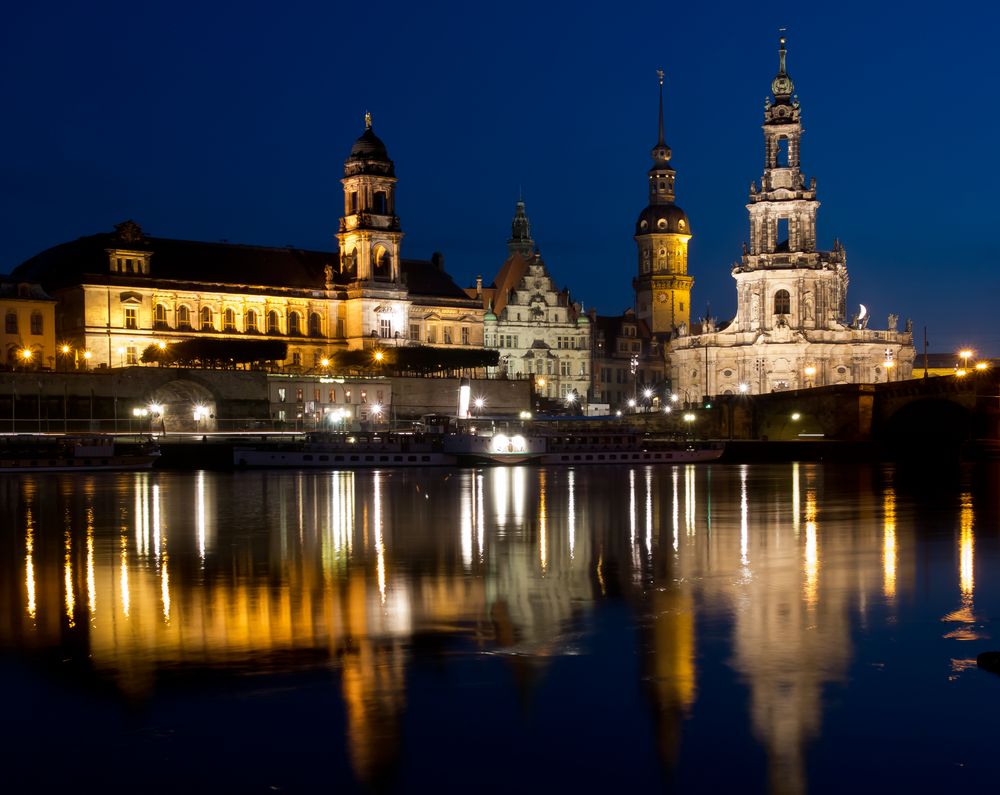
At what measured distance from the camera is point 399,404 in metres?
103

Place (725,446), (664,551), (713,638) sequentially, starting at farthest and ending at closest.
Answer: (725,446)
(664,551)
(713,638)

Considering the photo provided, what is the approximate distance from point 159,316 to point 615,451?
3961 centimetres

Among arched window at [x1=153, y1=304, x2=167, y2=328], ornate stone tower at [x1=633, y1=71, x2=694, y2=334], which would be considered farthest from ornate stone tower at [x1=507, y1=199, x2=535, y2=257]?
arched window at [x1=153, y1=304, x2=167, y2=328]

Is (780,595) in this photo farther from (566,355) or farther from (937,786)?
(566,355)

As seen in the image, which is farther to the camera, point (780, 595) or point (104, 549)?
point (104, 549)

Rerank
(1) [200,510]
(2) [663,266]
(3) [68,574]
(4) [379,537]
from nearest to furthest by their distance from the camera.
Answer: (3) [68,574] < (4) [379,537] < (1) [200,510] < (2) [663,266]

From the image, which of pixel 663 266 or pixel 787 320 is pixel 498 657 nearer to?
pixel 787 320

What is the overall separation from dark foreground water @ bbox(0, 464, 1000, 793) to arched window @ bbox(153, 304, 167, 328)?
205ft

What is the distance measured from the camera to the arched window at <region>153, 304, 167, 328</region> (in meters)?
99.4

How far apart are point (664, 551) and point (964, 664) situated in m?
13.6

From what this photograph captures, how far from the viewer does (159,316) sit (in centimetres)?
9981

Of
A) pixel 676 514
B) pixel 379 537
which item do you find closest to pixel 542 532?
pixel 379 537

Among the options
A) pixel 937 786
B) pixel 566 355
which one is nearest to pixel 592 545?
pixel 937 786

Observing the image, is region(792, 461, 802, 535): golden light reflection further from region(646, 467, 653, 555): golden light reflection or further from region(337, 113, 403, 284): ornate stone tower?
region(337, 113, 403, 284): ornate stone tower
